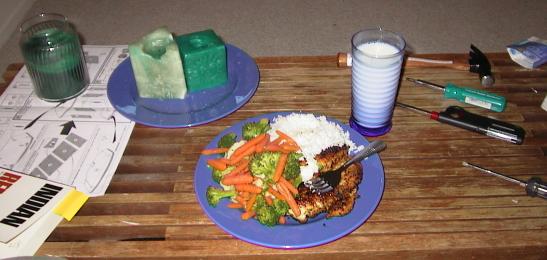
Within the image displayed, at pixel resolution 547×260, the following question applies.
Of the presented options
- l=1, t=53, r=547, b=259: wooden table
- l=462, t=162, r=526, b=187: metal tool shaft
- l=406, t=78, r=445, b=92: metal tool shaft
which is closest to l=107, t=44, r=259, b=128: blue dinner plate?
l=1, t=53, r=547, b=259: wooden table

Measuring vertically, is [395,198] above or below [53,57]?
below

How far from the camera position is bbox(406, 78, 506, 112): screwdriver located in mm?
1024

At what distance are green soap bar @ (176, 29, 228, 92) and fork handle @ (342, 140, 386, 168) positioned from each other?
395 millimetres

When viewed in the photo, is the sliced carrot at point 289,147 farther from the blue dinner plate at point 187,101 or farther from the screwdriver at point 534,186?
the screwdriver at point 534,186

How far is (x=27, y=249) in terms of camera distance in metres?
0.77

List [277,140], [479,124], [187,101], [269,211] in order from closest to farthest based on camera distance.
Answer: [269,211] → [277,140] → [479,124] → [187,101]

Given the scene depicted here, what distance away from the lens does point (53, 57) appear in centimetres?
103

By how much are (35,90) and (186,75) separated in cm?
36

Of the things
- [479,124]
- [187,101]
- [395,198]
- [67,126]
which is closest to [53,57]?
[67,126]

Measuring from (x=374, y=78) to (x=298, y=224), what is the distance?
309 millimetres

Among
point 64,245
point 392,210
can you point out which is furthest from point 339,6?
point 64,245

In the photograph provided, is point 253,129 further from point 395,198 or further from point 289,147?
point 395,198

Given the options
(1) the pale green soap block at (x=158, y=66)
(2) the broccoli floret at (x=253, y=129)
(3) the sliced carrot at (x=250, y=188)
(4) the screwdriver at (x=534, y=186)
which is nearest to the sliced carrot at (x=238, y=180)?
(3) the sliced carrot at (x=250, y=188)

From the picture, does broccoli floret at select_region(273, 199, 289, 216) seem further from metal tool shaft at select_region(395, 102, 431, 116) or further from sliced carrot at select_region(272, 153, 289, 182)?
metal tool shaft at select_region(395, 102, 431, 116)
